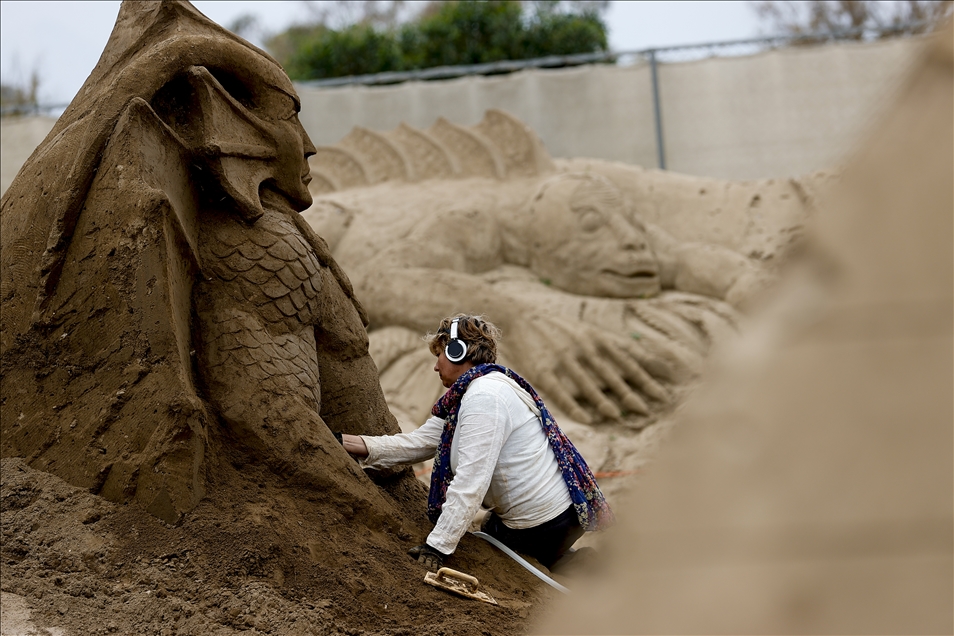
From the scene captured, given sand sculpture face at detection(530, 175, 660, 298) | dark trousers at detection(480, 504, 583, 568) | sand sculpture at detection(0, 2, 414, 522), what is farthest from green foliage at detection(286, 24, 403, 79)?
dark trousers at detection(480, 504, 583, 568)

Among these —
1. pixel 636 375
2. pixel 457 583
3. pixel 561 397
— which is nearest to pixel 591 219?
pixel 636 375

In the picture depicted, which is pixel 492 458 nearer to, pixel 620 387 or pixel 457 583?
pixel 457 583

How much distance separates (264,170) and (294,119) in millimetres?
210

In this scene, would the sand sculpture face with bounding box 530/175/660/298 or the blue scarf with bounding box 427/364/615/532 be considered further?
the sand sculpture face with bounding box 530/175/660/298

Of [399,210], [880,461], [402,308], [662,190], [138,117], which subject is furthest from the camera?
[662,190]

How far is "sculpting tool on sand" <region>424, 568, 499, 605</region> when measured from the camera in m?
2.30

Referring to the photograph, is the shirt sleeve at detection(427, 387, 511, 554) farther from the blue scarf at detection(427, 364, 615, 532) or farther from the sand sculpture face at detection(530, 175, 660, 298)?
the sand sculpture face at detection(530, 175, 660, 298)

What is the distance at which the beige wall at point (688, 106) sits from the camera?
29.1 ft

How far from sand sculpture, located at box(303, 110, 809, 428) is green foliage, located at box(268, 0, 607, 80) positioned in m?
5.19

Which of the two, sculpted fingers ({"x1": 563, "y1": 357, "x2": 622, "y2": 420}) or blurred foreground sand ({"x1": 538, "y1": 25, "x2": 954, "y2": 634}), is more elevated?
blurred foreground sand ({"x1": 538, "y1": 25, "x2": 954, "y2": 634})

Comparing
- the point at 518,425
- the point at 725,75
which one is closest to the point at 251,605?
the point at 518,425

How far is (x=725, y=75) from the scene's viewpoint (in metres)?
8.90

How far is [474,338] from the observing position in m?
2.75

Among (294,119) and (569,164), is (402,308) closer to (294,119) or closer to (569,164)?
(569,164)
